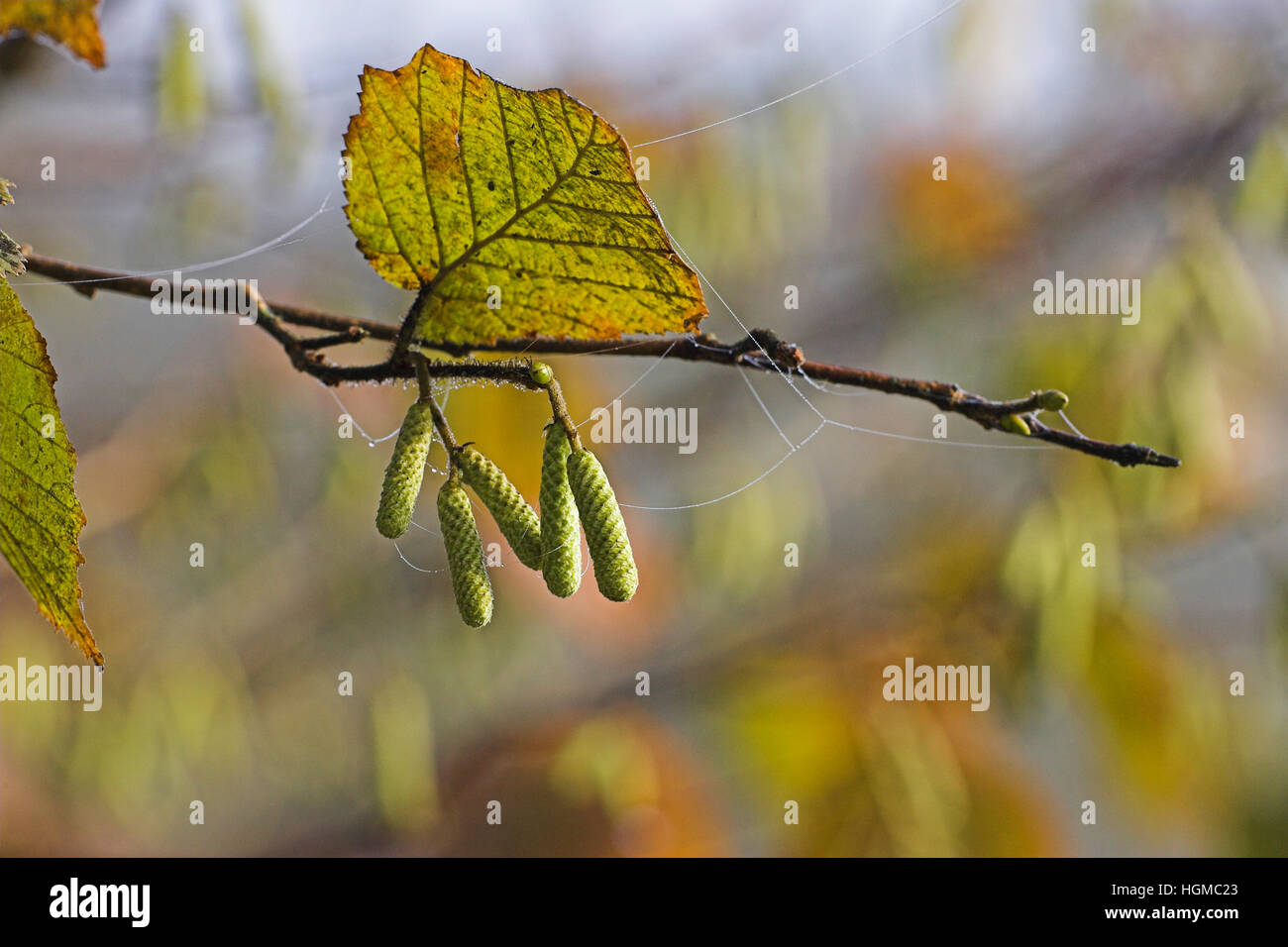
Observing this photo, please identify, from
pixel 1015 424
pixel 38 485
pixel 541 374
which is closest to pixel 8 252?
pixel 38 485

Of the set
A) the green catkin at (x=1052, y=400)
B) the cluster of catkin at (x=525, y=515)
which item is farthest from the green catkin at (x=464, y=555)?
the green catkin at (x=1052, y=400)

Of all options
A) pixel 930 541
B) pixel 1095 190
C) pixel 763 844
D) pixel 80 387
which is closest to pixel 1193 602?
pixel 930 541

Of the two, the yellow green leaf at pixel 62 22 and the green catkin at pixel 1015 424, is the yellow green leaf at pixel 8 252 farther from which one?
the green catkin at pixel 1015 424

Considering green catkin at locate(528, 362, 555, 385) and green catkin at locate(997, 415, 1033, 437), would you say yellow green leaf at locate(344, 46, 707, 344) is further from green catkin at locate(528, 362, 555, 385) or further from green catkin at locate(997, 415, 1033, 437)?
green catkin at locate(997, 415, 1033, 437)

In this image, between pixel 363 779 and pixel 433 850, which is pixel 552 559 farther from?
pixel 363 779

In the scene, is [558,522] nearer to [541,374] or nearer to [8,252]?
[541,374]

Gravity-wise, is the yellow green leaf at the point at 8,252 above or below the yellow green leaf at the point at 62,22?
below

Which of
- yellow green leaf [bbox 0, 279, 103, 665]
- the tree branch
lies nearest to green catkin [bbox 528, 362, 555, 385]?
the tree branch
